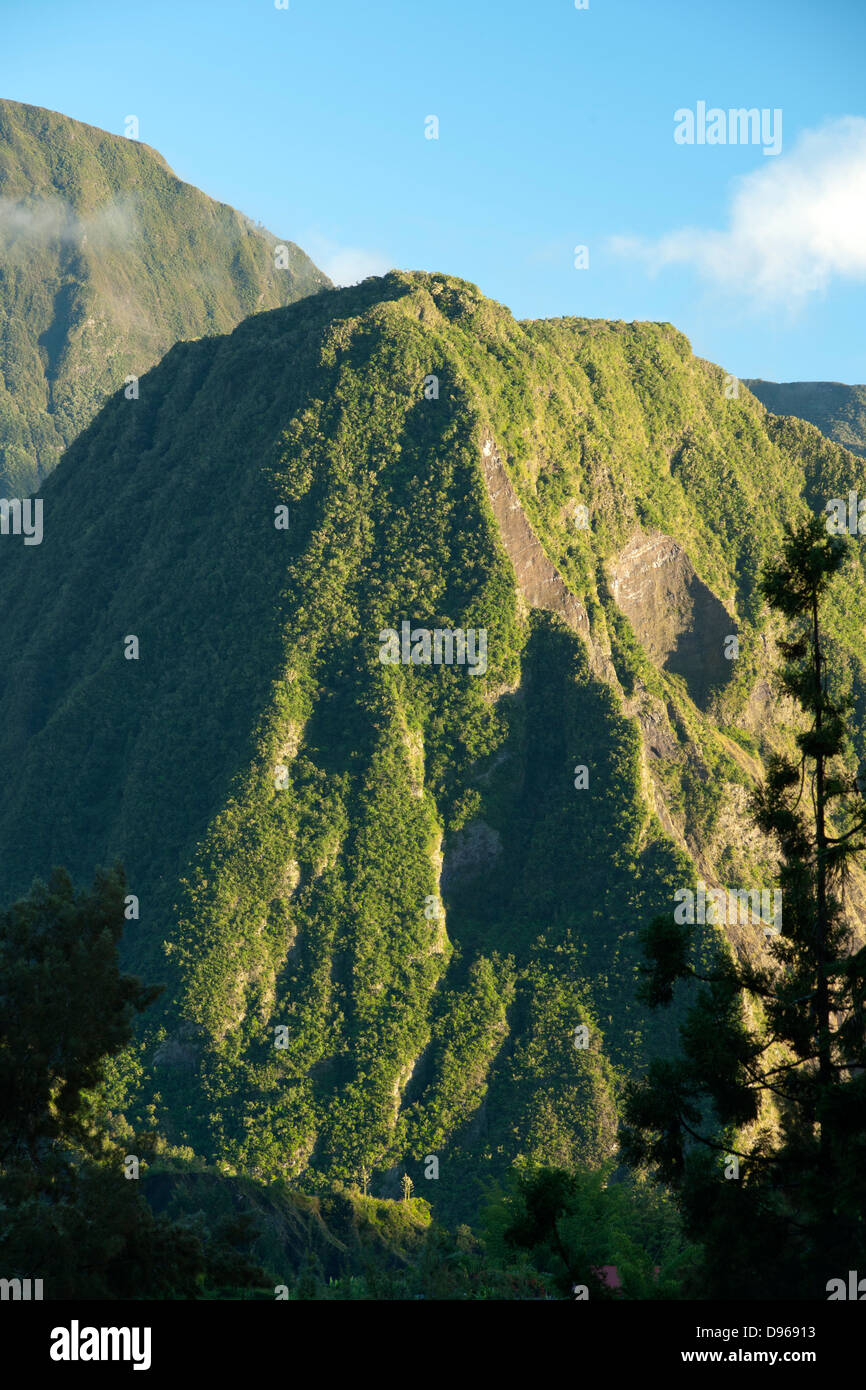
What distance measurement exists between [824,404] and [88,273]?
88.8 m

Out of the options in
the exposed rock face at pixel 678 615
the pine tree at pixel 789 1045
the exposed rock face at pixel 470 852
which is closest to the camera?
the pine tree at pixel 789 1045

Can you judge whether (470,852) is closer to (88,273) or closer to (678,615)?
(678,615)

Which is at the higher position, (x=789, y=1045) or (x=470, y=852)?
(x=470, y=852)

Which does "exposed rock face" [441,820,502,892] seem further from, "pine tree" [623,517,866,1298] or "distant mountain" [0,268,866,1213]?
"pine tree" [623,517,866,1298]

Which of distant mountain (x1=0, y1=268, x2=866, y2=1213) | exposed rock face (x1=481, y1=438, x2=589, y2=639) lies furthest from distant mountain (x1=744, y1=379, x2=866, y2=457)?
exposed rock face (x1=481, y1=438, x2=589, y2=639)

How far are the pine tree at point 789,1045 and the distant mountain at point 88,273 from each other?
14180 cm

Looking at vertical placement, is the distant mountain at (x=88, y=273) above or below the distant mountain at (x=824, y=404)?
above

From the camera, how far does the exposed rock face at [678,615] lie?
84.5 m

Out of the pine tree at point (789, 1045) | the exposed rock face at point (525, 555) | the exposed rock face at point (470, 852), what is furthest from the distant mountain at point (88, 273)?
the pine tree at point (789, 1045)

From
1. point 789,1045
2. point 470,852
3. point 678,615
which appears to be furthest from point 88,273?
point 789,1045

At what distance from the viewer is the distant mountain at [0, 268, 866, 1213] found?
6481 centimetres

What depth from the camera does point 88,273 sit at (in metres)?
174

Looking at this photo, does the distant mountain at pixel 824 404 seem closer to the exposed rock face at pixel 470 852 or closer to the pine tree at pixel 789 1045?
the exposed rock face at pixel 470 852

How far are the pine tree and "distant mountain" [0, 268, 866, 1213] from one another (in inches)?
1594
